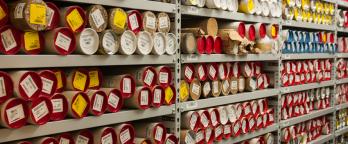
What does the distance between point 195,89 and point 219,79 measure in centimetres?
28

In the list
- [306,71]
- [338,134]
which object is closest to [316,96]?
[306,71]

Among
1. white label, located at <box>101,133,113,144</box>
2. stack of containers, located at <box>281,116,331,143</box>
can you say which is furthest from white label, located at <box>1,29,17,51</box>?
stack of containers, located at <box>281,116,331,143</box>

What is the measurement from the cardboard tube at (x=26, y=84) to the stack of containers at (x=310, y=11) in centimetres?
235

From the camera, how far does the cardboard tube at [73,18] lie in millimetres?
1760

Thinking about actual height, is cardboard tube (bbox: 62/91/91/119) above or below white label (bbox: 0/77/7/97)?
below

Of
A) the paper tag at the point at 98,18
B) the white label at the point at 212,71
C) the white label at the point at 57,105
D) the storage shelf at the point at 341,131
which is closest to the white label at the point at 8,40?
the white label at the point at 57,105

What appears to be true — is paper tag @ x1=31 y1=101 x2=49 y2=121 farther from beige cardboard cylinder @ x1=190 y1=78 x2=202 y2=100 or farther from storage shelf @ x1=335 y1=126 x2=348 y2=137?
storage shelf @ x1=335 y1=126 x2=348 y2=137

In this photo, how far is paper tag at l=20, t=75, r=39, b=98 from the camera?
161 cm

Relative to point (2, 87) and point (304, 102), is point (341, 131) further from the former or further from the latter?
point (2, 87)

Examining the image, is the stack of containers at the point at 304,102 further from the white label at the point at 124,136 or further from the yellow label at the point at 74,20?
the yellow label at the point at 74,20

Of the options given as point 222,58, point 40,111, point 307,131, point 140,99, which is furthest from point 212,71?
point 307,131

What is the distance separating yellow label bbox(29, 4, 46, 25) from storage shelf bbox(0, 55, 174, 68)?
13cm

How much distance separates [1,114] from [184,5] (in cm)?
120

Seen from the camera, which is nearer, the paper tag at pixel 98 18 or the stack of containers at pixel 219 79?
the paper tag at pixel 98 18
